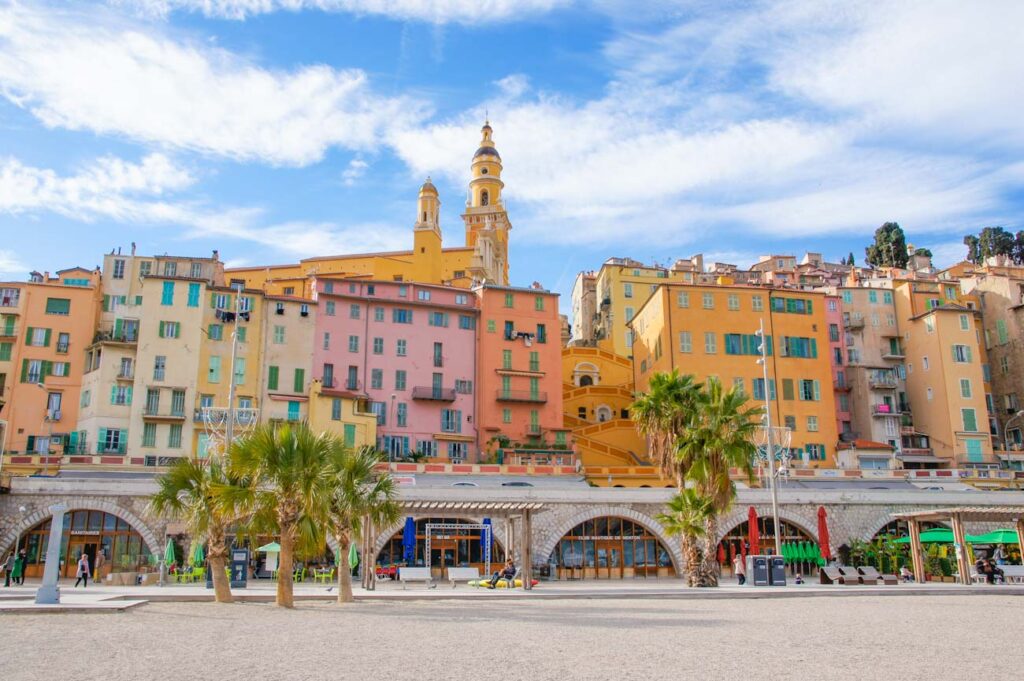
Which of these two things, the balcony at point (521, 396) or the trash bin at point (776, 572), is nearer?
the trash bin at point (776, 572)

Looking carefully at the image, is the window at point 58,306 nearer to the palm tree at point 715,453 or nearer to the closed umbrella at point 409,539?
the closed umbrella at point 409,539

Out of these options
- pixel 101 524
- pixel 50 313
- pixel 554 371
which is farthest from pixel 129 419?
pixel 554 371

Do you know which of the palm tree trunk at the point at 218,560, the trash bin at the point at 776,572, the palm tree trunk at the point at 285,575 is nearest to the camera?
the palm tree trunk at the point at 285,575

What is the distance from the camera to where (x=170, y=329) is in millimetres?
53375

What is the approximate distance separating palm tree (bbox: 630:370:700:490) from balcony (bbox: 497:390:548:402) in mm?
25507

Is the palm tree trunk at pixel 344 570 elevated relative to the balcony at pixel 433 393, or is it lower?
lower

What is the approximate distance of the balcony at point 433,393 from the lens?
188ft

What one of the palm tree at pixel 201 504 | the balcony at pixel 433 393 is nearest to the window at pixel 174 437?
the balcony at pixel 433 393

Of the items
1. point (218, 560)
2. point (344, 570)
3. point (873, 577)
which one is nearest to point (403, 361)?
point (873, 577)

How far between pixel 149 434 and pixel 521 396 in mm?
23272

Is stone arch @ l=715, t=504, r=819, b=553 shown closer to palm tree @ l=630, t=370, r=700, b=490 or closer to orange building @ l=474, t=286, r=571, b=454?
palm tree @ l=630, t=370, r=700, b=490

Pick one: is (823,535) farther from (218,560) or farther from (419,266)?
(419,266)

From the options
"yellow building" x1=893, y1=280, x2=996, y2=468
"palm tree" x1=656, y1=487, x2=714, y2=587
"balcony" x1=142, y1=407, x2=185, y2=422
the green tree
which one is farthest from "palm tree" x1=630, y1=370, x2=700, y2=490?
the green tree

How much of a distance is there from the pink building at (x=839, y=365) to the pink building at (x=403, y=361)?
92.1 ft
